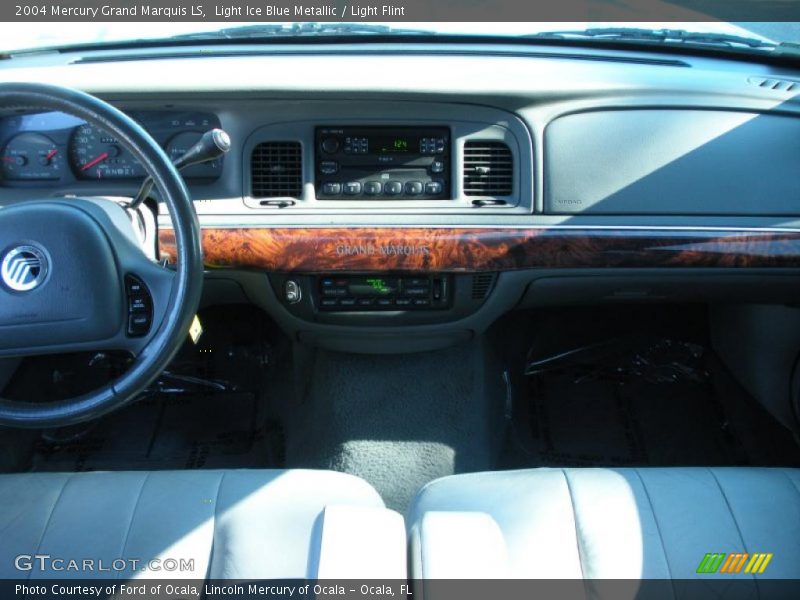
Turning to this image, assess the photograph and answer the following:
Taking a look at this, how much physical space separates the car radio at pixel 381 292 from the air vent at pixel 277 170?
30cm

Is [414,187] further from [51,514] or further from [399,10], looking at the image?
[51,514]

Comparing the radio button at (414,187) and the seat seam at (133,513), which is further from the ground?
the radio button at (414,187)

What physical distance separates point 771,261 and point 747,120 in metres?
0.41

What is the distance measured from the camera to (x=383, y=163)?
2082 mm

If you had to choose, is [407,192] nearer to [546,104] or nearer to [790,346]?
[546,104]

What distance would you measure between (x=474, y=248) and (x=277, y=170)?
0.59m

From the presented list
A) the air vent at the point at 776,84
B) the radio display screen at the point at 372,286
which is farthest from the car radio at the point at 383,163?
the air vent at the point at 776,84

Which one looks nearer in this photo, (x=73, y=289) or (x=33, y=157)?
(x=73, y=289)

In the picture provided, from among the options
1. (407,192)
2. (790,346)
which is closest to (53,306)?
(407,192)

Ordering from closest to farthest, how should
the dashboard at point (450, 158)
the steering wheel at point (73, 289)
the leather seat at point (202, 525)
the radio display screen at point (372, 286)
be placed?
the leather seat at point (202, 525) < the steering wheel at point (73, 289) < the dashboard at point (450, 158) < the radio display screen at point (372, 286)

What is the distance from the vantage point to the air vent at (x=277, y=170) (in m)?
2.09

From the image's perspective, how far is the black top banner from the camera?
2.06m

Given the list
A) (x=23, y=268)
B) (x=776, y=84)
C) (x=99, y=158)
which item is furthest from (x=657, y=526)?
(x=99, y=158)

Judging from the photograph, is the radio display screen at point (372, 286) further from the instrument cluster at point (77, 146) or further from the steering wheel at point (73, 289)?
the steering wheel at point (73, 289)
